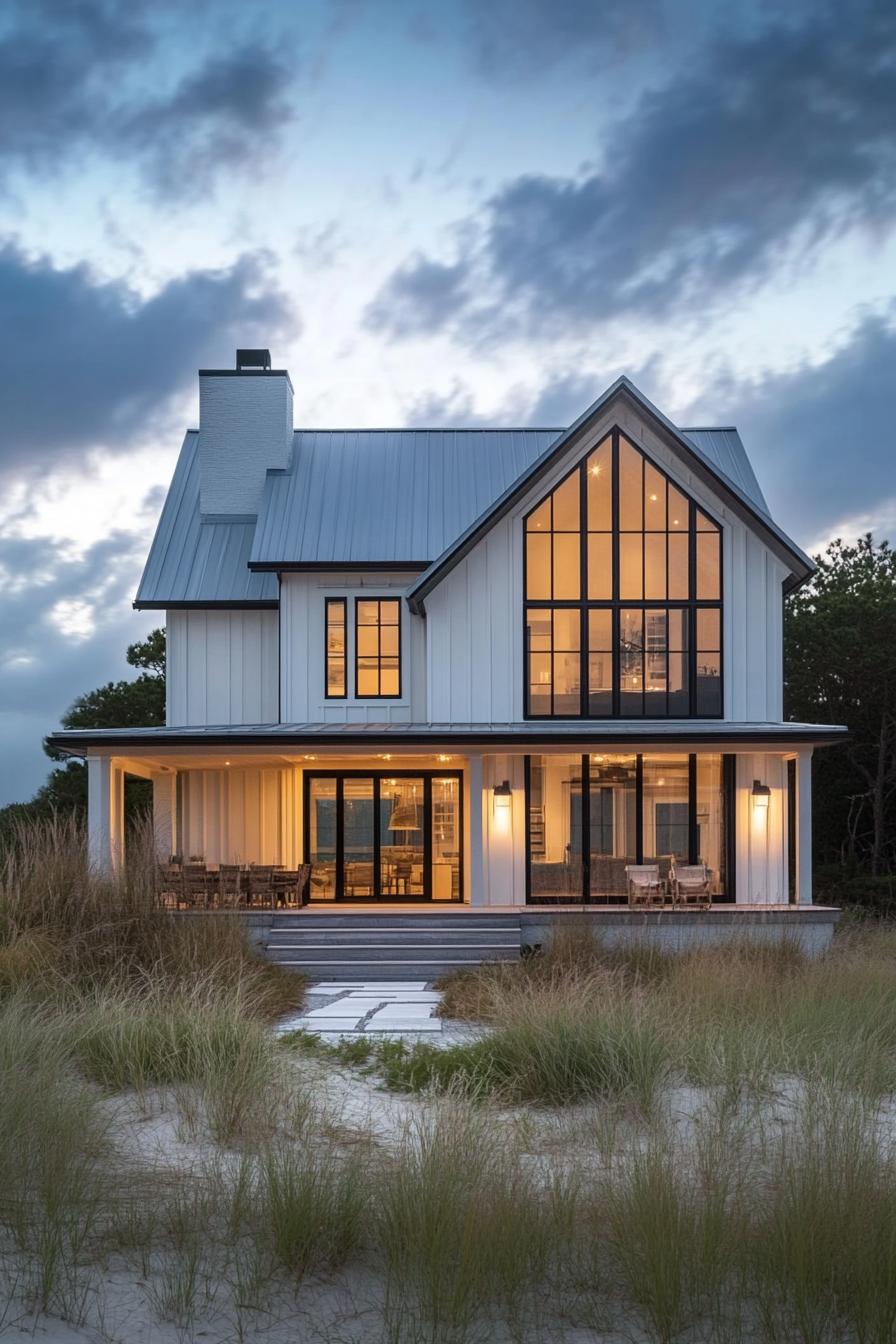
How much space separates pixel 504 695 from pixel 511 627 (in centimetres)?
121

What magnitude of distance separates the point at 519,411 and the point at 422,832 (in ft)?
129

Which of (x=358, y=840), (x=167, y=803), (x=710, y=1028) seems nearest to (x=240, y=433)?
(x=167, y=803)

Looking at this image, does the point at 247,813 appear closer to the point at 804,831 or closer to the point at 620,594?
the point at 620,594

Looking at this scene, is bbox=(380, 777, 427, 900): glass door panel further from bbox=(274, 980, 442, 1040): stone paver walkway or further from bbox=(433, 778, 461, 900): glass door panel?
bbox=(274, 980, 442, 1040): stone paver walkway

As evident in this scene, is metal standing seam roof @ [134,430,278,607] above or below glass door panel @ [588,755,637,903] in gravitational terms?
above

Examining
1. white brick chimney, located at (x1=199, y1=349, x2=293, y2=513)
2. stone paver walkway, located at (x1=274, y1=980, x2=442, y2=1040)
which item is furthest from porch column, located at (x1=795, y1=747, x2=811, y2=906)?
white brick chimney, located at (x1=199, y1=349, x2=293, y2=513)

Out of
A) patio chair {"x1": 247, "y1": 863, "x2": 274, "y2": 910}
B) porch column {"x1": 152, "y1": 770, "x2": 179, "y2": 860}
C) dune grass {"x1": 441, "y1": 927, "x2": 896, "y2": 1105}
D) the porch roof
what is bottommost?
patio chair {"x1": 247, "y1": 863, "x2": 274, "y2": 910}

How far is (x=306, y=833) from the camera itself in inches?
791

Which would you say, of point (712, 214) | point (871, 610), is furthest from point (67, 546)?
point (871, 610)

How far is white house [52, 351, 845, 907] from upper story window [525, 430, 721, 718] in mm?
39

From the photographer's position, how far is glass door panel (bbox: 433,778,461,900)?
19922 mm

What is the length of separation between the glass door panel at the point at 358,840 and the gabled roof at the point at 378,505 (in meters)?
3.49

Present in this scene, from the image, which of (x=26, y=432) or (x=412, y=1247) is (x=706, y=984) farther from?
(x=26, y=432)

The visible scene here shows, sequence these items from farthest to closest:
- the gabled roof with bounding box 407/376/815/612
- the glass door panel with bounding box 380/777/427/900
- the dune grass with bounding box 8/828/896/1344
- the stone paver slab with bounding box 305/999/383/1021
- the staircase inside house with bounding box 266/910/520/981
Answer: the glass door panel with bounding box 380/777/427/900 → the gabled roof with bounding box 407/376/815/612 → the staircase inside house with bounding box 266/910/520/981 → the stone paver slab with bounding box 305/999/383/1021 → the dune grass with bounding box 8/828/896/1344
